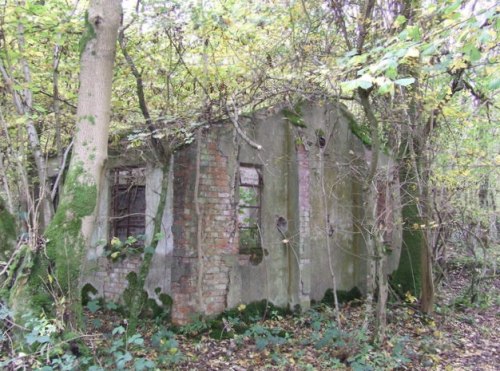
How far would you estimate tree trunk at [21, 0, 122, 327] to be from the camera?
445 cm

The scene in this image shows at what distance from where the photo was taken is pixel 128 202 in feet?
27.3

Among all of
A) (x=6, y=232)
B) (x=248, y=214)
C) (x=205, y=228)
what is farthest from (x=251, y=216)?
(x=6, y=232)

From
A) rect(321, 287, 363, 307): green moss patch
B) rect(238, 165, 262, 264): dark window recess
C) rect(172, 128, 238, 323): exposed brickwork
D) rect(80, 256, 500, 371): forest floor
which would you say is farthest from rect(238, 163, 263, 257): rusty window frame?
rect(321, 287, 363, 307): green moss patch

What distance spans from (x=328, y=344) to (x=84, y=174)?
4160 millimetres

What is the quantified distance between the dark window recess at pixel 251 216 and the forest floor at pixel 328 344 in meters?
1.23

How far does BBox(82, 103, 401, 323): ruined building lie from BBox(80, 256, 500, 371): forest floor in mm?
521

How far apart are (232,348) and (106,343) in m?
1.77

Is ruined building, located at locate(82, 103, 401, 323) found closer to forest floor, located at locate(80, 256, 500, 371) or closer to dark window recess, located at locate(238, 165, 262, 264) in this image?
dark window recess, located at locate(238, 165, 262, 264)

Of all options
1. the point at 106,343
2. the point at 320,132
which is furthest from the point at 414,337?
the point at 106,343

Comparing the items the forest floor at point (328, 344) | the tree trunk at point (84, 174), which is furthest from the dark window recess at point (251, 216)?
the tree trunk at point (84, 174)

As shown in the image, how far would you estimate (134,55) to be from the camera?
6.84m

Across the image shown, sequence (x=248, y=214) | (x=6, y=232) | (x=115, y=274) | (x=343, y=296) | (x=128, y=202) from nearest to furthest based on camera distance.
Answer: (x=6, y=232), (x=115, y=274), (x=128, y=202), (x=248, y=214), (x=343, y=296)

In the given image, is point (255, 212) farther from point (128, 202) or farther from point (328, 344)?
point (328, 344)

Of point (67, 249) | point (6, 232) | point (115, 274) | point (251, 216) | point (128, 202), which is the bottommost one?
point (115, 274)
